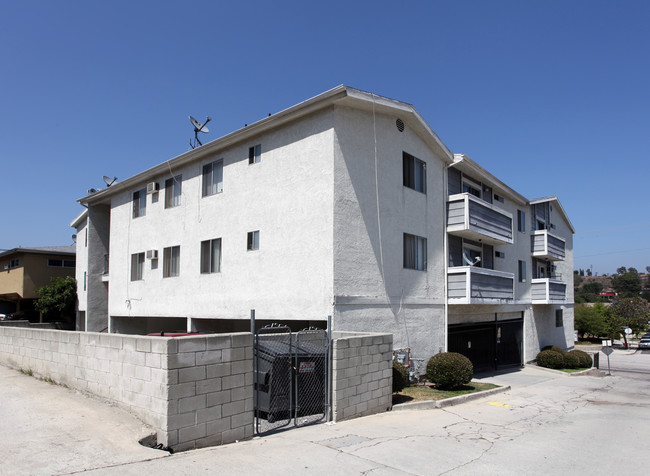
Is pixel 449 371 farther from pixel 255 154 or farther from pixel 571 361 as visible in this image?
pixel 571 361

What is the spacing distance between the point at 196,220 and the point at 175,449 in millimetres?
12421

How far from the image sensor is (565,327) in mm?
33031

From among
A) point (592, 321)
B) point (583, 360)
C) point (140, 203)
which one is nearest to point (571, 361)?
point (583, 360)

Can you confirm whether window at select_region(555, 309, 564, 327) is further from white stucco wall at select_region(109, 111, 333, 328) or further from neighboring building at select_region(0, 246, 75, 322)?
neighboring building at select_region(0, 246, 75, 322)

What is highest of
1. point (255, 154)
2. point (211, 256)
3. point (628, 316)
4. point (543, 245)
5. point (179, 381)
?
point (255, 154)

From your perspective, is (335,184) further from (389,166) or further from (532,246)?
(532,246)

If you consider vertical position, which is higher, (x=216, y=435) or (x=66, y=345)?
(x=66, y=345)

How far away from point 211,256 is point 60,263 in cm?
1703

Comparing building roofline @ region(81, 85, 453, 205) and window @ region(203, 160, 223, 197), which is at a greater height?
building roofline @ region(81, 85, 453, 205)

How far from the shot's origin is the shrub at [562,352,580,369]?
80.4 feet

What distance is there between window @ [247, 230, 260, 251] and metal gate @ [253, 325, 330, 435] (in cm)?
633

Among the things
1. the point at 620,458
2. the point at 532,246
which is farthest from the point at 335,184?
the point at 532,246

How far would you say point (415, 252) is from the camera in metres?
17.3

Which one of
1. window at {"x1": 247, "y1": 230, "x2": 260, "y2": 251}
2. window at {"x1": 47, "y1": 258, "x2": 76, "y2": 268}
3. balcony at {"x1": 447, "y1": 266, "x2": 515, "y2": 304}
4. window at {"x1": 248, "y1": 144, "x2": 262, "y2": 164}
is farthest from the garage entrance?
window at {"x1": 47, "y1": 258, "x2": 76, "y2": 268}
